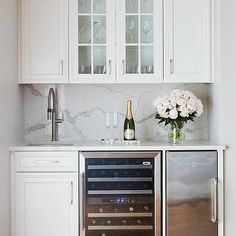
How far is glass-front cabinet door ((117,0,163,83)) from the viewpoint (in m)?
3.24

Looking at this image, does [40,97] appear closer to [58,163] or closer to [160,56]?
[58,163]

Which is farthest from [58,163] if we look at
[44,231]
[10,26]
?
[10,26]

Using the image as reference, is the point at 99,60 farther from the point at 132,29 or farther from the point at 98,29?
the point at 132,29

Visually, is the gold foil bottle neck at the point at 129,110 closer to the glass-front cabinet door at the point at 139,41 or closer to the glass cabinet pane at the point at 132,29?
the glass-front cabinet door at the point at 139,41

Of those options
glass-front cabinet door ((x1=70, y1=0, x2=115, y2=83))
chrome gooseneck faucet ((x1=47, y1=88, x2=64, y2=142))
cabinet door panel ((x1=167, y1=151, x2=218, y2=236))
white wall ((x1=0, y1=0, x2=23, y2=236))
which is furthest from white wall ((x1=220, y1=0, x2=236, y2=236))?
white wall ((x1=0, y1=0, x2=23, y2=236))

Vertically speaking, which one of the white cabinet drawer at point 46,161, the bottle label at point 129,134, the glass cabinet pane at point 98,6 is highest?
the glass cabinet pane at point 98,6

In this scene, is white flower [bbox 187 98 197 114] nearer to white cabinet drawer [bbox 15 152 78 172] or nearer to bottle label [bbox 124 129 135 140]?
bottle label [bbox 124 129 135 140]

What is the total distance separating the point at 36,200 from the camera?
9.89 feet

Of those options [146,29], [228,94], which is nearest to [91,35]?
[146,29]

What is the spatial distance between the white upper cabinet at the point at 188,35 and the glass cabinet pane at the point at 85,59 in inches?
23.6

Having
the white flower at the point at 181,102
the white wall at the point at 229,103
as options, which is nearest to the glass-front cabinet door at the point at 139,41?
the white flower at the point at 181,102

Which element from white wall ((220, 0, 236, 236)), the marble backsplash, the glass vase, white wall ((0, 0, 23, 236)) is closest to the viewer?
white wall ((0, 0, 23, 236))

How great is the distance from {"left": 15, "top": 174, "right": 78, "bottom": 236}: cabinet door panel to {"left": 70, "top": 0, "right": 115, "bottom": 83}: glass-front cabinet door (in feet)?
2.61

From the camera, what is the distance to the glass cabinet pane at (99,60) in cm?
327
